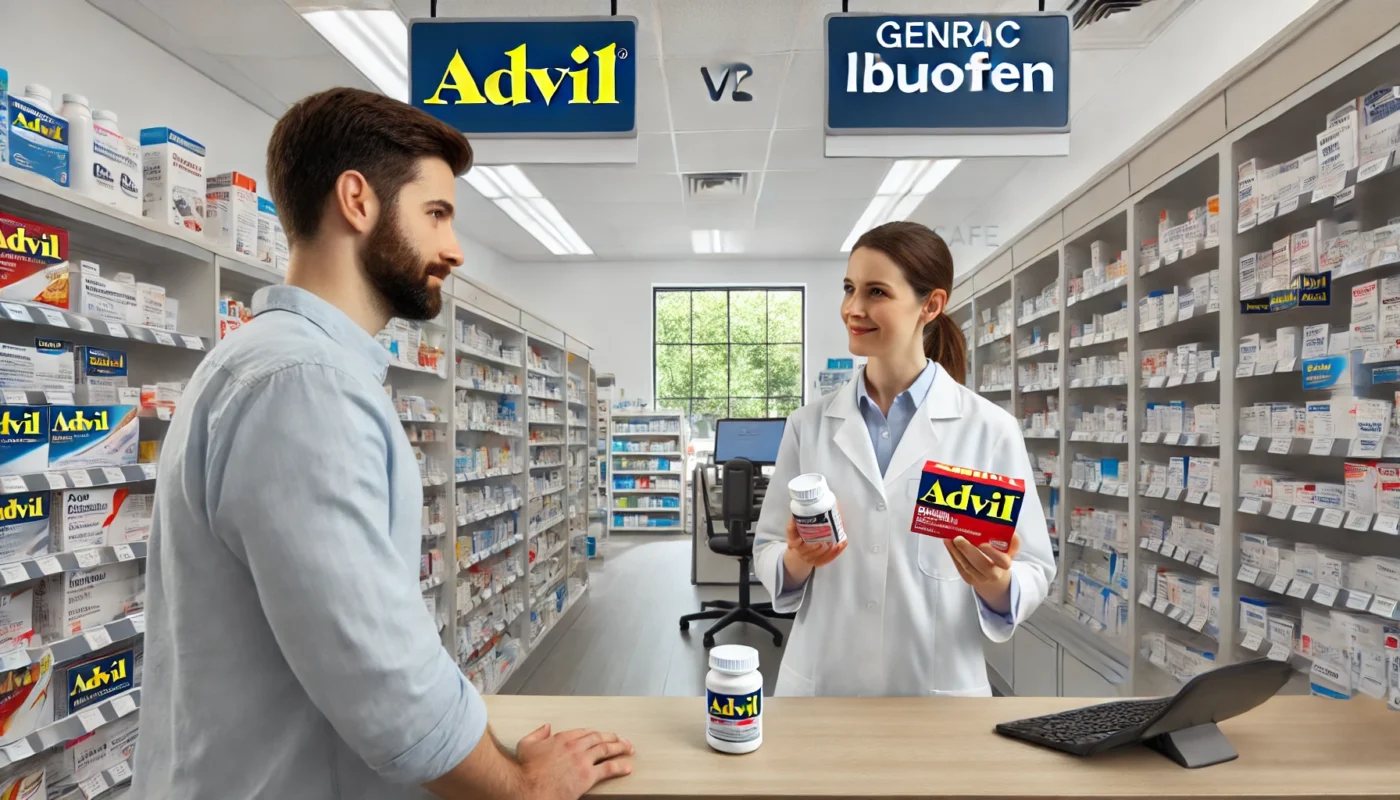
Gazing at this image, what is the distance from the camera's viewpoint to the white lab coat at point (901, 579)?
184 cm

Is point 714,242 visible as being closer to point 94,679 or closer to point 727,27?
point 727,27

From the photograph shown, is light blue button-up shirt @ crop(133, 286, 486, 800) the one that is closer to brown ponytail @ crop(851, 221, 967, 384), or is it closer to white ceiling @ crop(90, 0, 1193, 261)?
brown ponytail @ crop(851, 221, 967, 384)

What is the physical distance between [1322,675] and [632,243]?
33.4 ft

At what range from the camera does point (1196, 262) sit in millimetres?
3730

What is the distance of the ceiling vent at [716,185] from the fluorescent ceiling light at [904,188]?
1417 mm

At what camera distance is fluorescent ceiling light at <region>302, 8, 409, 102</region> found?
487 centimetres

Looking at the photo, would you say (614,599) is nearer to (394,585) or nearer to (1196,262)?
(1196,262)

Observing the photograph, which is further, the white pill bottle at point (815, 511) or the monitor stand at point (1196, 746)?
the white pill bottle at point (815, 511)

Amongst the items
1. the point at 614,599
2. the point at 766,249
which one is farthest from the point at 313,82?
the point at 766,249

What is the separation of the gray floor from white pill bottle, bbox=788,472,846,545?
3.41m

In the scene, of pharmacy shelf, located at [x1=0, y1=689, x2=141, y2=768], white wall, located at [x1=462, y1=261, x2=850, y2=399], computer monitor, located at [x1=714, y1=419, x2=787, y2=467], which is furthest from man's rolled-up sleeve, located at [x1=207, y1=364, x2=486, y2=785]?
white wall, located at [x1=462, y1=261, x2=850, y2=399]

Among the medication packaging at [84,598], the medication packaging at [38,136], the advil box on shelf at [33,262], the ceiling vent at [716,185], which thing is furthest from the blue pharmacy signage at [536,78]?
the ceiling vent at [716,185]

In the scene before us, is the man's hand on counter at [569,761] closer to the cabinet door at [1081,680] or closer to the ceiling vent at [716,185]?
the cabinet door at [1081,680]

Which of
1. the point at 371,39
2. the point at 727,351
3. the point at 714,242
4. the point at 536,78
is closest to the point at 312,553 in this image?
the point at 536,78
